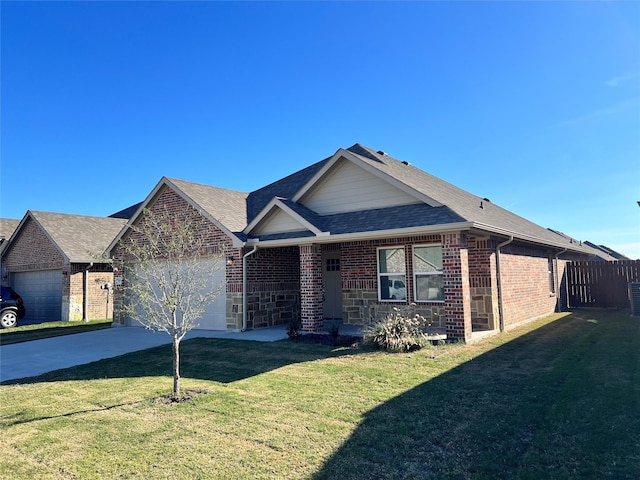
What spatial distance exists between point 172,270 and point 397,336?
5015 mm

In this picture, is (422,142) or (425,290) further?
(422,142)

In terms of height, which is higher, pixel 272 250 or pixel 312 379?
pixel 272 250

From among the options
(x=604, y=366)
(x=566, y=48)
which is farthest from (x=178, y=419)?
(x=566, y=48)

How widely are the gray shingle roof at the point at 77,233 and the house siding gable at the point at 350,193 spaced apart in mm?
11900

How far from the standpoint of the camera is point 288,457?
162 inches

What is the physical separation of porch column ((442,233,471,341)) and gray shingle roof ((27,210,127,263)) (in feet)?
52.9

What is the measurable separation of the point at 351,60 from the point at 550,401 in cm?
1026

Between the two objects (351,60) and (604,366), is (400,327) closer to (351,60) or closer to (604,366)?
(604,366)

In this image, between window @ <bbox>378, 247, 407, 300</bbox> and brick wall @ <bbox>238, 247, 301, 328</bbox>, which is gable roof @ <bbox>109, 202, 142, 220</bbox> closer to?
brick wall @ <bbox>238, 247, 301, 328</bbox>

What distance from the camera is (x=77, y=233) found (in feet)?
72.5

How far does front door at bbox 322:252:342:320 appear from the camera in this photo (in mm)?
14633

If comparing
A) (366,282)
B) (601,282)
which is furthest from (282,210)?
(601,282)

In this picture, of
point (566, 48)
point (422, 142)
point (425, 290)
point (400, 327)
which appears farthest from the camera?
point (422, 142)

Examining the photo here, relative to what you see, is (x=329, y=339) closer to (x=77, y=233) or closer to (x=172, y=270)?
(x=172, y=270)
